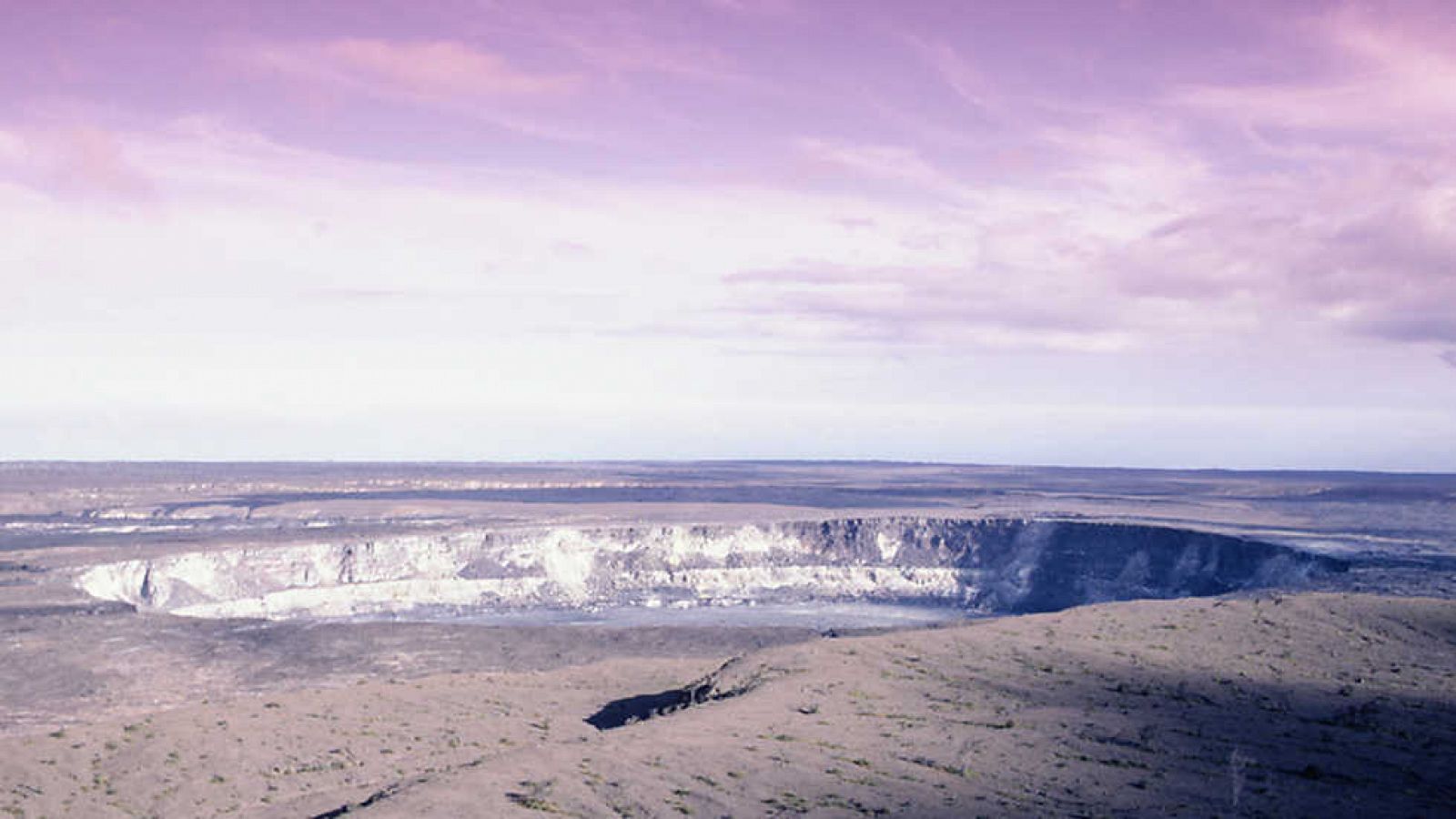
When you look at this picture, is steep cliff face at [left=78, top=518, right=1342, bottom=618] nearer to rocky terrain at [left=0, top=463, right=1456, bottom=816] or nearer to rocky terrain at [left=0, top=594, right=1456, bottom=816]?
rocky terrain at [left=0, top=463, right=1456, bottom=816]

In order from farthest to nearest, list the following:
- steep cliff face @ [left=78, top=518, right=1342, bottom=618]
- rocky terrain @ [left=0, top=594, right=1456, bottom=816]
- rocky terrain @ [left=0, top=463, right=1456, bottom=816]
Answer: steep cliff face @ [left=78, top=518, right=1342, bottom=618]
rocky terrain @ [left=0, top=463, right=1456, bottom=816]
rocky terrain @ [left=0, top=594, right=1456, bottom=816]

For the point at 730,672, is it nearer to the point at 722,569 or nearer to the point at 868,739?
the point at 868,739

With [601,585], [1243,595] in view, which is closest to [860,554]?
[601,585]

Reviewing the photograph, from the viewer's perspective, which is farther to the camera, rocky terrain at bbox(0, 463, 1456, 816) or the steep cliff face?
the steep cliff face

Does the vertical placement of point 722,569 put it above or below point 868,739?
below

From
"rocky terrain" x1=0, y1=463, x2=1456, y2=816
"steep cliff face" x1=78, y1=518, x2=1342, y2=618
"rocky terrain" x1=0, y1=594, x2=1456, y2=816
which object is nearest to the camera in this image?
"rocky terrain" x1=0, y1=594, x2=1456, y2=816

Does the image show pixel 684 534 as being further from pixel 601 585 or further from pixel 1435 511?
pixel 1435 511

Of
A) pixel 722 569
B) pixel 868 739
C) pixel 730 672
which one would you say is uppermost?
pixel 868 739

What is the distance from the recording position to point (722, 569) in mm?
89688

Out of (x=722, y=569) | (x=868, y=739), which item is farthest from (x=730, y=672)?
(x=722, y=569)

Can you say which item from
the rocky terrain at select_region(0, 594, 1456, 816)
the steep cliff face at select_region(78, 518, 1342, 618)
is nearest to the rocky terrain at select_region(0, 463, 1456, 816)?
the rocky terrain at select_region(0, 594, 1456, 816)

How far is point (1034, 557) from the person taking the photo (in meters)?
88.2

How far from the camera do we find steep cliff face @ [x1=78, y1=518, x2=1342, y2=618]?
2837 inches

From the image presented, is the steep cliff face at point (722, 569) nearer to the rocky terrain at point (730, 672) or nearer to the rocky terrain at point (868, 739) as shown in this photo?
the rocky terrain at point (730, 672)
